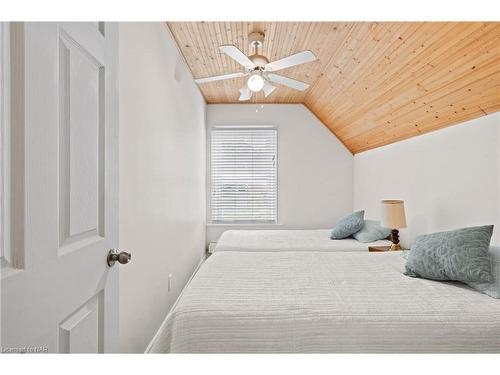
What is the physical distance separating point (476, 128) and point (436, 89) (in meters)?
0.35

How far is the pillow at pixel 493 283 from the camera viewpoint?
4.64 feet

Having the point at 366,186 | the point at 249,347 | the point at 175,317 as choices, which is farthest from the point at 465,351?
the point at 366,186

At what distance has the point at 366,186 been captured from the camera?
13.2ft

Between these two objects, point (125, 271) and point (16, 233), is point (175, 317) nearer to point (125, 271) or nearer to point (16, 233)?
point (125, 271)

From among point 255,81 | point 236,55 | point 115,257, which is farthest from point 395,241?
point 115,257

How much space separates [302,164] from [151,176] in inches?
117

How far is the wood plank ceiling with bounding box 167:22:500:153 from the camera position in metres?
1.64

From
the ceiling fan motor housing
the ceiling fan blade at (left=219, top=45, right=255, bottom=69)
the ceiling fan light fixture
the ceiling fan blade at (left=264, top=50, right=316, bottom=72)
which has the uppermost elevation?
the ceiling fan motor housing

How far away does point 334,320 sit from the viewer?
1.27 metres

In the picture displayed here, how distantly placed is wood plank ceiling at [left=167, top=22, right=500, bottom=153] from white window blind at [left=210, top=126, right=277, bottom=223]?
3.25 ft

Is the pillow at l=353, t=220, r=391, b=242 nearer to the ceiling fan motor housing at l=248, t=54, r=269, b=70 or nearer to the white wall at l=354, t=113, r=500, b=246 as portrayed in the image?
the white wall at l=354, t=113, r=500, b=246

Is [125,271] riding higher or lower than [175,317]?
higher

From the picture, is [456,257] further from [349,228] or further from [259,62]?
[259,62]

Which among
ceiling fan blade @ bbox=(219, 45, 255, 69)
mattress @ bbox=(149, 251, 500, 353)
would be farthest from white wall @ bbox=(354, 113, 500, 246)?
ceiling fan blade @ bbox=(219, 45, 255, 69)
